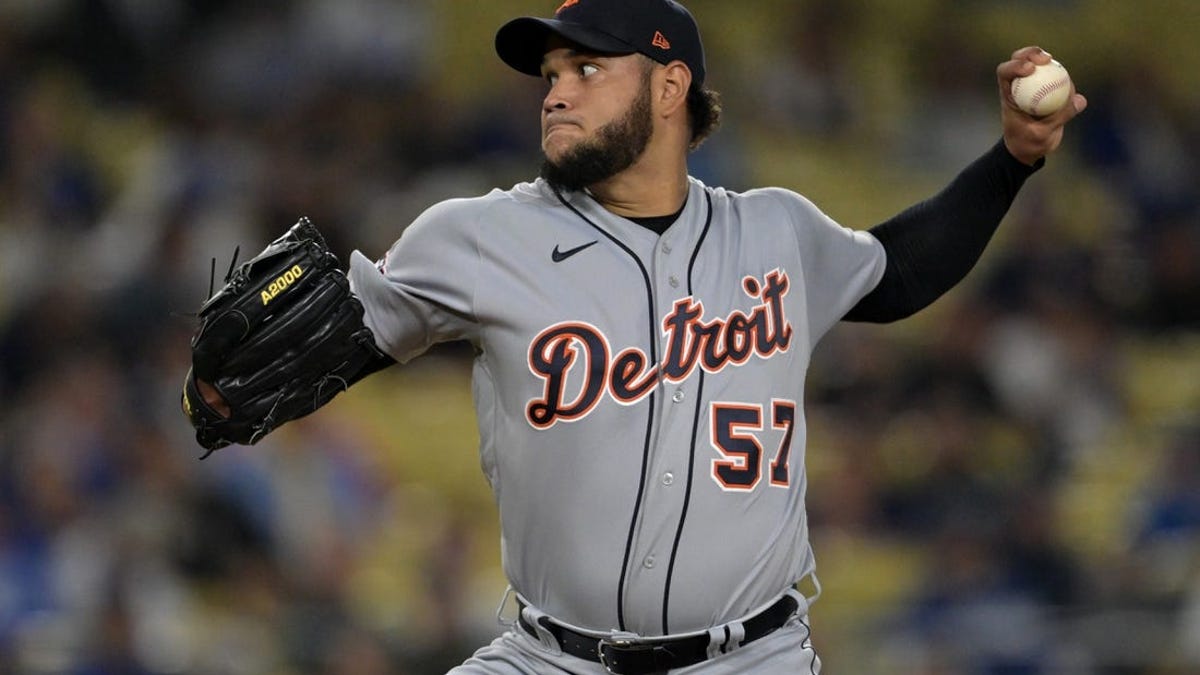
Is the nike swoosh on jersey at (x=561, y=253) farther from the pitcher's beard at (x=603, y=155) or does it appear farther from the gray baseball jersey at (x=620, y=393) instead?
the pitcher's beard at (x=603, y=155)

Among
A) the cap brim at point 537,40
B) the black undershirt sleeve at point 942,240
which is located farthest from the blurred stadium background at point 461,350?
the cap brim at point 537,40

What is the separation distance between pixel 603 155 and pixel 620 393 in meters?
0.40

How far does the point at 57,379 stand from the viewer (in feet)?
18.9

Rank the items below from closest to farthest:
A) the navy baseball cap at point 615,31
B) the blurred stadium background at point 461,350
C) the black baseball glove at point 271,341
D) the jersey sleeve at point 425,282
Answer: the black baseball glove at point 271,341, the jersey sleeve at point 425,282, the navy baseball cap at point 615,31, the blurred stadium background at point 461,350

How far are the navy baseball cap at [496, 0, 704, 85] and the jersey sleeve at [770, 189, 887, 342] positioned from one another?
0.28 meters

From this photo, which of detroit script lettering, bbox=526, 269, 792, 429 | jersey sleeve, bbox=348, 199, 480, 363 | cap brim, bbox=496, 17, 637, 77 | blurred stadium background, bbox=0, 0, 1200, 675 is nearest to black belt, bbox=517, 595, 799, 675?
detroit script lettering, bbox=526, 269, 792, 429

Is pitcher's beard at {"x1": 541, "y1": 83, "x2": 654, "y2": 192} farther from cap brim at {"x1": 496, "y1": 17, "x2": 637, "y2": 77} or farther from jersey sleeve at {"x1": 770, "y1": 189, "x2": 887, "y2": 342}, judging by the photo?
jersey sleeve at {"x1": 770, "y1": 189, "x2": 887, "y2": 342}

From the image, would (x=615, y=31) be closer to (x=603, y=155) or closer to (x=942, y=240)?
(x=603, y=155)

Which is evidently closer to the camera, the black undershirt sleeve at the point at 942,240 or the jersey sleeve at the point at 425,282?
the jersey sleeve at the point at 425,282

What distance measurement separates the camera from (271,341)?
2.61m

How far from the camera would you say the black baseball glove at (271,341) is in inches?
102

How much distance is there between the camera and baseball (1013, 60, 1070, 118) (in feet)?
9.25

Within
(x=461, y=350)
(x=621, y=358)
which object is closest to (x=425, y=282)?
(x=621, y=358)

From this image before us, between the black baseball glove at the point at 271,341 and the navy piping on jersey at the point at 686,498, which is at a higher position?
the black baseball glove at the point at 271,341
